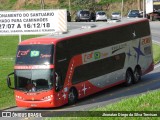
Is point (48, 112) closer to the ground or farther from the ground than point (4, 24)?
closer to the ground

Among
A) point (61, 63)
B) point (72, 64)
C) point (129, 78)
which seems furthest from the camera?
point (129, 78)

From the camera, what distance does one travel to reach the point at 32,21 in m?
29.6

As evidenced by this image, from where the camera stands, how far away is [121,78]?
27.4 meters

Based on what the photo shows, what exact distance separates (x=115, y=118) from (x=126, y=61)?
52.5 ft

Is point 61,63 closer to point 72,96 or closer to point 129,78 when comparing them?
point 72,96

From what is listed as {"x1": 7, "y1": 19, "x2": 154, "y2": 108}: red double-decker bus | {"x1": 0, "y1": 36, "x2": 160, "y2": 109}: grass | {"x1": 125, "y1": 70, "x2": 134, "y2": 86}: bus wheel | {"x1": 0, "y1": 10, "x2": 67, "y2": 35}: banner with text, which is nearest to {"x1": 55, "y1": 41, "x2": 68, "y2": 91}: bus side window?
{"x1": 7, "y1": 19, "x2": 154, "y2": 108}: red double-decker bus

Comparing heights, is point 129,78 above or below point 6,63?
above

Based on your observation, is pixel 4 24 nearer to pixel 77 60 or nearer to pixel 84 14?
pixel 77 60

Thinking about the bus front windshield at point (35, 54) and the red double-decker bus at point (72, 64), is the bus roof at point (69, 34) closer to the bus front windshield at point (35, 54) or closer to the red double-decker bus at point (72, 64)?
the red double-decker bus at point (72, 64)

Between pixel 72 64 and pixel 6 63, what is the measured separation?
17183mm

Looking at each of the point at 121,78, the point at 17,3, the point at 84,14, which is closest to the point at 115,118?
the point at 121,78

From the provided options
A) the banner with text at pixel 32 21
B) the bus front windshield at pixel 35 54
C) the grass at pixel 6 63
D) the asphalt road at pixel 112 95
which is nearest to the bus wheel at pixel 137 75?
the asphalt road at pixel 112 95

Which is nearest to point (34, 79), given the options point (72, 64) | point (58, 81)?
point (58, 81)

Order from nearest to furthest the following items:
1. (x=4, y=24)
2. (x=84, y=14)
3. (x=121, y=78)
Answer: (x=121, y=78) < (x=4, y=24) < (x=84, y=14)
